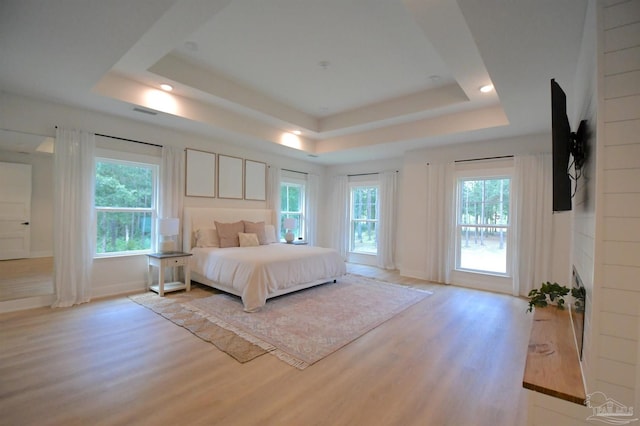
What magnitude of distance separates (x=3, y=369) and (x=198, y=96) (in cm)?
339

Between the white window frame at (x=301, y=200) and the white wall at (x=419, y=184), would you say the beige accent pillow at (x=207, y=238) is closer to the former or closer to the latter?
the white window frame at (x=301, y=200)

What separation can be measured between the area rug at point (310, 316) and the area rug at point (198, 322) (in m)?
0.08

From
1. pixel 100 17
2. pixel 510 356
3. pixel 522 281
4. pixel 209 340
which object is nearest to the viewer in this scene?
pixel 100 17

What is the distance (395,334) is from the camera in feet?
9.96

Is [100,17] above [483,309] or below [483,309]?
above

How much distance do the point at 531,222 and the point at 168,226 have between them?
218 inches

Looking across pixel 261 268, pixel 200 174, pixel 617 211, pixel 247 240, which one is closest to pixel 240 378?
pixel 261 268

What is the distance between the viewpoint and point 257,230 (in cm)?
539

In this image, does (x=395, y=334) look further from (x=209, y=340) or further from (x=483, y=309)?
(x=209, y=340)

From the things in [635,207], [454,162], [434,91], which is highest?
[434,91]

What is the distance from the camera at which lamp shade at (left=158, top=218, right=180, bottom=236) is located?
14.1 feet

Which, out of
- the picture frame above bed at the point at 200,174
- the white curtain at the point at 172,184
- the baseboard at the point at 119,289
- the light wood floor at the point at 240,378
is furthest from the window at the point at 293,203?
A: the light wood floor at the point at 240,378

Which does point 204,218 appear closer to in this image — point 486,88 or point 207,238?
point 207,238

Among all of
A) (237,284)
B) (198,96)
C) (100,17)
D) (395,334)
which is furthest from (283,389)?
(198,96)
